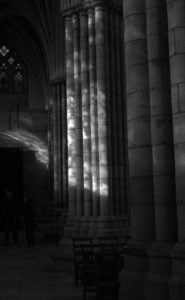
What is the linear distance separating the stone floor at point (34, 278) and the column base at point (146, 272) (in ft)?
5.24

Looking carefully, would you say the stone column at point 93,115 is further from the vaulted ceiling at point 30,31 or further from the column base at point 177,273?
the vaulted ceiling at point 30,31

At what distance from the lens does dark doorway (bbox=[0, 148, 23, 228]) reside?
27.6 metres

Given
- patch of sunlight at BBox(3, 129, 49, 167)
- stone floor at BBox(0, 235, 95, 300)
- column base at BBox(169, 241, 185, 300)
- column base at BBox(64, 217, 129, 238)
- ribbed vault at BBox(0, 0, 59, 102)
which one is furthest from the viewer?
patch of sunlight at BBox(3, 129, 49, 167)

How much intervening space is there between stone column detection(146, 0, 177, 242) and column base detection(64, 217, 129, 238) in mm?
5507

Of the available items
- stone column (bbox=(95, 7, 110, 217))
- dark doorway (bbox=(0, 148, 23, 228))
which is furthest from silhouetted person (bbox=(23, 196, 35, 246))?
dark doorway (bbox=(0, 148, 23, 228))

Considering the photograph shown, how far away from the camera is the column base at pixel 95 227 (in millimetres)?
11648

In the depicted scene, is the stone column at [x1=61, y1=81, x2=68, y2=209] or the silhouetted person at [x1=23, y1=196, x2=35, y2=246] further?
the stone column at [x1=61, y1=81, x2=68, y2=209]

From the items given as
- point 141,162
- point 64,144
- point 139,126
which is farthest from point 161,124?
point 64,144

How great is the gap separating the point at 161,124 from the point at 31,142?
2256cm

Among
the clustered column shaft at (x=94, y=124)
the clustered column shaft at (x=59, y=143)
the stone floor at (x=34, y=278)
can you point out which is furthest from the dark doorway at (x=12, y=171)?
the clustered column shaft at (x=94, y=124)

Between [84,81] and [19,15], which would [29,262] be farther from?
[19,15]

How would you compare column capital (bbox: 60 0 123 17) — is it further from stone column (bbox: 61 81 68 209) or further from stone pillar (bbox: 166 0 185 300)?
stone column (bbox: 61 81 68 209)

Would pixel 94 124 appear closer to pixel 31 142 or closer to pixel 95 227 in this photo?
pixel 95 227

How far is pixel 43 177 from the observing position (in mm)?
28000
